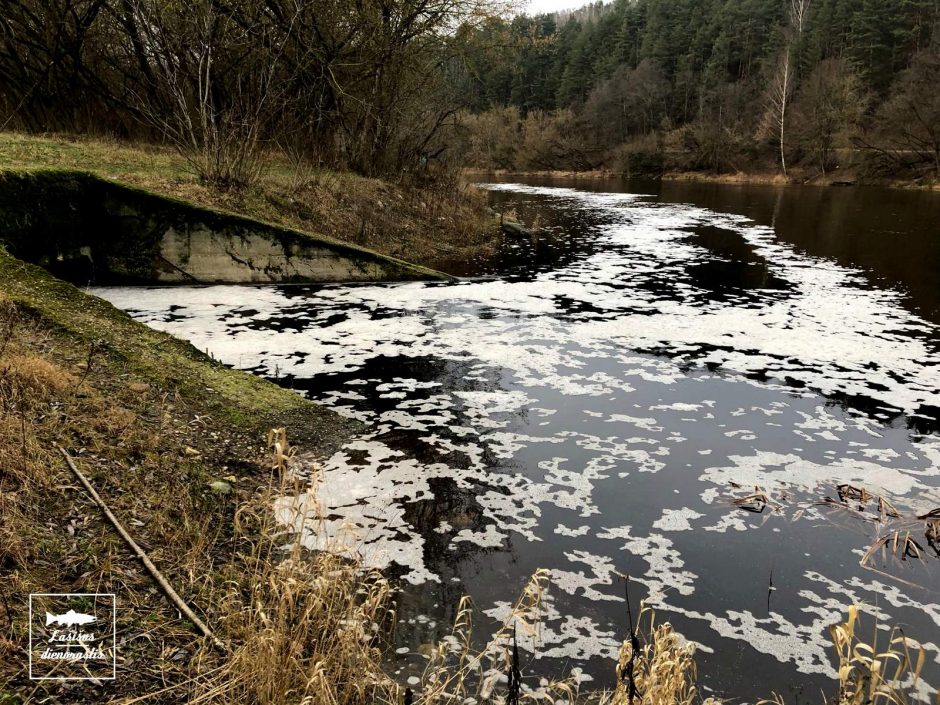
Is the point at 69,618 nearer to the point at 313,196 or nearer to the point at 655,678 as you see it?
the point at 655,678

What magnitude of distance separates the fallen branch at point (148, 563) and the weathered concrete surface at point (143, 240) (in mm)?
6984

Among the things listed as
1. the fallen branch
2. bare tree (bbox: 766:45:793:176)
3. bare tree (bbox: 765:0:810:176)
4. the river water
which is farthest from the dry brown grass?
bare tree (bbox: 766:45:793:176)

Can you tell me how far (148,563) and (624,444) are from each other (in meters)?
3.76

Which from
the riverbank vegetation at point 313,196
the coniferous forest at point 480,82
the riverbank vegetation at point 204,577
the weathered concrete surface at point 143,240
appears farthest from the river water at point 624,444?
the coniferous forest at point 480,82

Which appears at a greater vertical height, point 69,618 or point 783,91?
point 783,91

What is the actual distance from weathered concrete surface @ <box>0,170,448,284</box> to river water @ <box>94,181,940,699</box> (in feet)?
1.69

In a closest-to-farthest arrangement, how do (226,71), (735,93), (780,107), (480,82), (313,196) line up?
1. (313,196)
2. (226,71)
3. (780,107)
4. (480,82)
5. (735,93)

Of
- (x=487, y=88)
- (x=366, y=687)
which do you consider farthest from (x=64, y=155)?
(x=487, y=88)

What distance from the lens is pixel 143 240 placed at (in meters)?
10.3

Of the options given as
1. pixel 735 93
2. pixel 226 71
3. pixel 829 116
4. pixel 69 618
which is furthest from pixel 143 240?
pixel 735 93

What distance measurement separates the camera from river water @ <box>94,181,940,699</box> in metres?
3.39

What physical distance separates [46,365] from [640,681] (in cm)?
422

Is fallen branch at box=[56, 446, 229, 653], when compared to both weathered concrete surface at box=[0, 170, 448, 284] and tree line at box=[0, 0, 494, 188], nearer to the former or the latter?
weathered concrete surface at box=[0, 170, 448, 284]

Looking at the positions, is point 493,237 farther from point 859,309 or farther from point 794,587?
point 794,587
